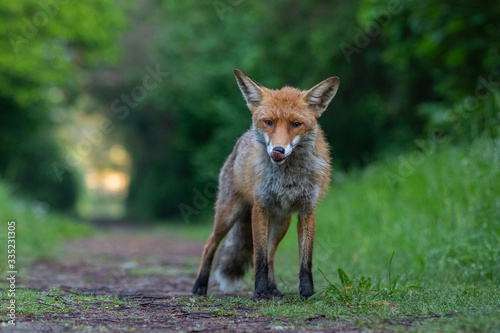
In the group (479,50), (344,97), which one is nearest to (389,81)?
(344,97)

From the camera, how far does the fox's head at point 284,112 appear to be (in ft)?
15.5

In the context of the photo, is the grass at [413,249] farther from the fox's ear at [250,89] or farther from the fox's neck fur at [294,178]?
the fox's ear at [250,89]

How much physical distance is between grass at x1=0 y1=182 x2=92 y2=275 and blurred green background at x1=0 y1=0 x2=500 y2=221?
1172mm

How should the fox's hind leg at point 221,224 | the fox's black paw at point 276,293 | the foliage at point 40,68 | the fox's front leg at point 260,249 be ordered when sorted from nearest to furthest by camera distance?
the fox's front leg at point 260,249, the fox's black paw at point 276,293, the fox's hind leg at point 221,224, the foliage at point 40,68

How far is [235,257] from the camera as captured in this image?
19.6 ft

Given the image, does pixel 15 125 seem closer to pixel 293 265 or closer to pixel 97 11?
pixel 97 11

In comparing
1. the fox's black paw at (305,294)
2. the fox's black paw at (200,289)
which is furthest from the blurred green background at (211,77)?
the fox's black paw at (200,289)

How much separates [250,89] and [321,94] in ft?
2.18

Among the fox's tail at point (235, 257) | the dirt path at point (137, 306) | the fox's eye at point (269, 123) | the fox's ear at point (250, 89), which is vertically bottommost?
the dirt path at point (137, 306)

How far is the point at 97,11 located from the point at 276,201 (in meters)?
22.1

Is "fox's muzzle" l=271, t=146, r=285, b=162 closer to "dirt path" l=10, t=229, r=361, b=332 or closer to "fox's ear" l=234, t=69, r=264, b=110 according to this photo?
"fox's ear" l=234, t=69, r=264, b=110

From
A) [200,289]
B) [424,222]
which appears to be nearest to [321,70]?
[424,222]

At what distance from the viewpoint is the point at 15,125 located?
893 inches

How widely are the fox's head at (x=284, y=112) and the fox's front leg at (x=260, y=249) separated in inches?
29.0
